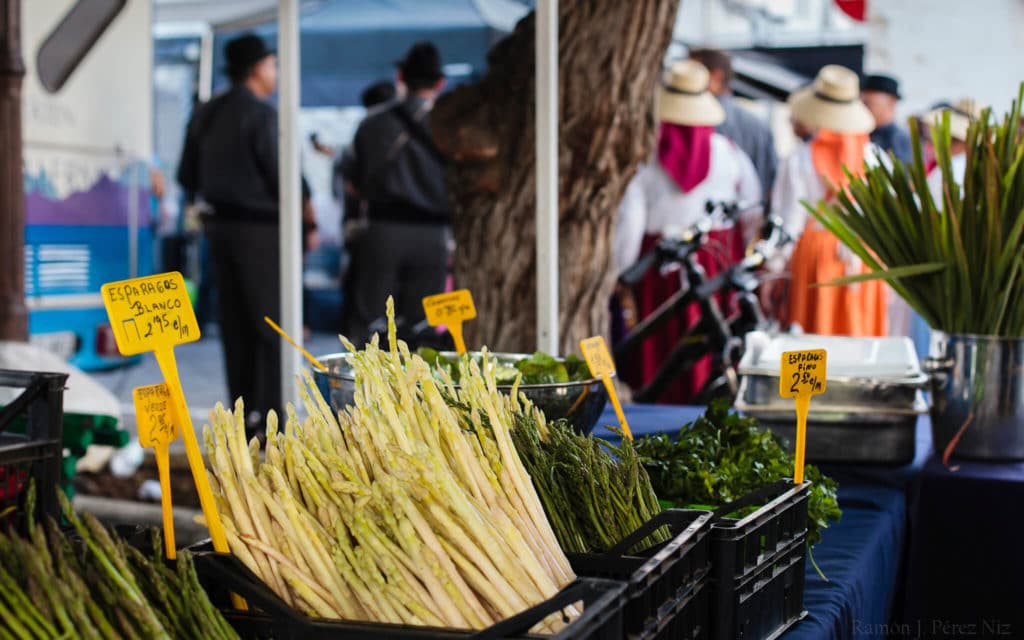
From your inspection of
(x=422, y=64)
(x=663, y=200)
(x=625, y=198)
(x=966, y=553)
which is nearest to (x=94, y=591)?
(x=966, y=553)

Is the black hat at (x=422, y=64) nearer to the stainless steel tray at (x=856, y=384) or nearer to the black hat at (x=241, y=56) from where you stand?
the black hat at (x=241, y=56)

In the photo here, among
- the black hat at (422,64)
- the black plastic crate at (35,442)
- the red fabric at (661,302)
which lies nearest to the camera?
the black plastic crate at (35,442)

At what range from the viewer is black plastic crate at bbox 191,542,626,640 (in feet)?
3.08

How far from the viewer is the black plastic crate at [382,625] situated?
94 cm

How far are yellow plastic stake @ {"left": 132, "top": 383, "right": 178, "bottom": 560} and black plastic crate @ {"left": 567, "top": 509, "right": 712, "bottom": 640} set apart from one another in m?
0.42

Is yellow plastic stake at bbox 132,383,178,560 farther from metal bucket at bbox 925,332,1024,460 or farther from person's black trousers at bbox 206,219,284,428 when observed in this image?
person's black trousers at bbox 206,219,284,428

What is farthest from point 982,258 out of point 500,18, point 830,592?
point 500,18

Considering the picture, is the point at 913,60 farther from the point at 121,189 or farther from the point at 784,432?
the point at 784,432

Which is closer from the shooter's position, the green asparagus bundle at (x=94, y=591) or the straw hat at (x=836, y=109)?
the green asparagus bundle at (x=94, y=591)

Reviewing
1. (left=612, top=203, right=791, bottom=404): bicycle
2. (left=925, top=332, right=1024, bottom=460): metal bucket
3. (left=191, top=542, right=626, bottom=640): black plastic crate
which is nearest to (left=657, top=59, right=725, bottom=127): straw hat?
(left=612, top=203, right=791, bottom=404): bicycle

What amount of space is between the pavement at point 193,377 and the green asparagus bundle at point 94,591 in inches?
175

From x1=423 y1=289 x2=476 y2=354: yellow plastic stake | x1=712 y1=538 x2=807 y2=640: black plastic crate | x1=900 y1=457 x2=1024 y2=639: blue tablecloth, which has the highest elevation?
x1=423 y1=289 x2=476 y2=354: yellow plastic stake

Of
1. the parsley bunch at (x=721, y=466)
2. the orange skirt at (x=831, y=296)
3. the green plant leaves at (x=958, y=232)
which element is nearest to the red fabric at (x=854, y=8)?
the orange skirt at (x=831, y=296)

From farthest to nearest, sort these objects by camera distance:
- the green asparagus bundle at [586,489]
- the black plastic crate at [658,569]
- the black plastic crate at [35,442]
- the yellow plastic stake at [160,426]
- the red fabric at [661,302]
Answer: the red fabric at [661,302] → the black plastic crate at [35,442] → the green asparagus bundle at [586,489] → the yellow plastic stake at [160,426] → the black plastic crate at [658,569]
